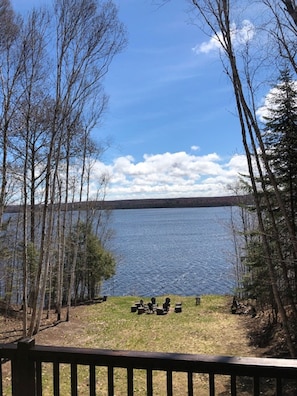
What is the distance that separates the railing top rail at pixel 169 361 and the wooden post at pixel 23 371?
0.08 ft

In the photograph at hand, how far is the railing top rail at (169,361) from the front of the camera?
5.22ft

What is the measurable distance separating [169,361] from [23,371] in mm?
758

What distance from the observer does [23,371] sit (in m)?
1.82

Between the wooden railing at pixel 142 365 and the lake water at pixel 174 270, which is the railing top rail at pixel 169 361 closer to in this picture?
the wooden railing at pixel 142 365

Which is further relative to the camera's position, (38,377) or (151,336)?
(151,336)

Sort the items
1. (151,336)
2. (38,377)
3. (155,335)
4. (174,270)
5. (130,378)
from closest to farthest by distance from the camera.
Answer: (130,378)
(38,377)
(151,336)
(155,335)
(174,270)

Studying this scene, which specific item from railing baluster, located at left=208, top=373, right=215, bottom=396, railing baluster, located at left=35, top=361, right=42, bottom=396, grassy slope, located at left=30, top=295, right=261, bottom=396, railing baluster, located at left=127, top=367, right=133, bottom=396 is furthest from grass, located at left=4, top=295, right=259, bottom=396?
railing baluster, located at left=208, top=373, right=215, bottom=396

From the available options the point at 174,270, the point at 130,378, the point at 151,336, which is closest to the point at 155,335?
the point at 151,336

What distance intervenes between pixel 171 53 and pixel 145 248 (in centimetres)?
2849

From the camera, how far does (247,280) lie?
37.1 feet

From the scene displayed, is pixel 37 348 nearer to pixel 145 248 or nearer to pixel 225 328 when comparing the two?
pixel 225 328

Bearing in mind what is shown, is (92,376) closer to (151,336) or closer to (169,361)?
(169,361)

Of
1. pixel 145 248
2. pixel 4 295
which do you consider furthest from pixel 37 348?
pixel 145 248

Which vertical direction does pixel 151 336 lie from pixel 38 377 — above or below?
below
